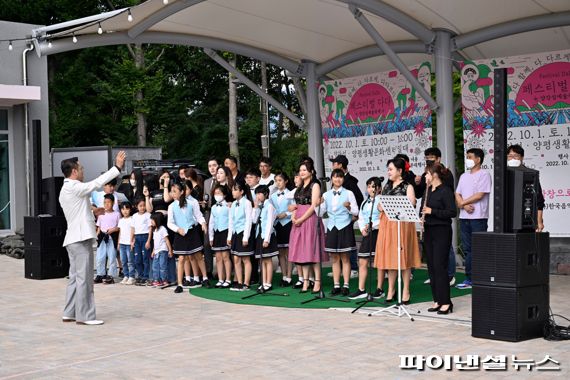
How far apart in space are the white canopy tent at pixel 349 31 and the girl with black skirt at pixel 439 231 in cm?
335

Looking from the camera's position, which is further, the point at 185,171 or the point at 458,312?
the point at 185,171

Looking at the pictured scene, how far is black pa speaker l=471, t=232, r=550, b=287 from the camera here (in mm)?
7316

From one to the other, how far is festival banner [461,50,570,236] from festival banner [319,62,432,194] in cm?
114

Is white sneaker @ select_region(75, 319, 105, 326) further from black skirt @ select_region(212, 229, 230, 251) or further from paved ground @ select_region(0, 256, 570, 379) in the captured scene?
black skirt @ select_region(212, 229, 230, 251)

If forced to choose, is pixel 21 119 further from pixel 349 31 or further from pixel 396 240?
pixel 396 240

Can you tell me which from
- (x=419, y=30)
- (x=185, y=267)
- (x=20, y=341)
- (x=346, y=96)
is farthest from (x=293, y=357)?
(x=346, y=96)

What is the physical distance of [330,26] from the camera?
1319 cm

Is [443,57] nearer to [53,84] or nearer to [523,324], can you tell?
[523,324]

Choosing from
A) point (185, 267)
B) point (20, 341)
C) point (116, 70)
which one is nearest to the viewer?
point (20, 341)

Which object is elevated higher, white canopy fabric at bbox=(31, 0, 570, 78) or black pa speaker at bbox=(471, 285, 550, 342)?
white canopy fabric at bbox=(31, 0, 570, 78)

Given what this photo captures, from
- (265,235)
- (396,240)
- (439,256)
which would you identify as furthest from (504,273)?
(265,235)

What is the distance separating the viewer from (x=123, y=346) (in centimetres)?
770

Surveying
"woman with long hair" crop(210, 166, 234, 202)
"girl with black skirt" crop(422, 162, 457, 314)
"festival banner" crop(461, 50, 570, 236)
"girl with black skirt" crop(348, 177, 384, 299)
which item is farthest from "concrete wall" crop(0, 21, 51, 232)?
"girl with black skirt" crop(422, 162, 457, 314)

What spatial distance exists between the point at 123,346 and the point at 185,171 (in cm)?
492
